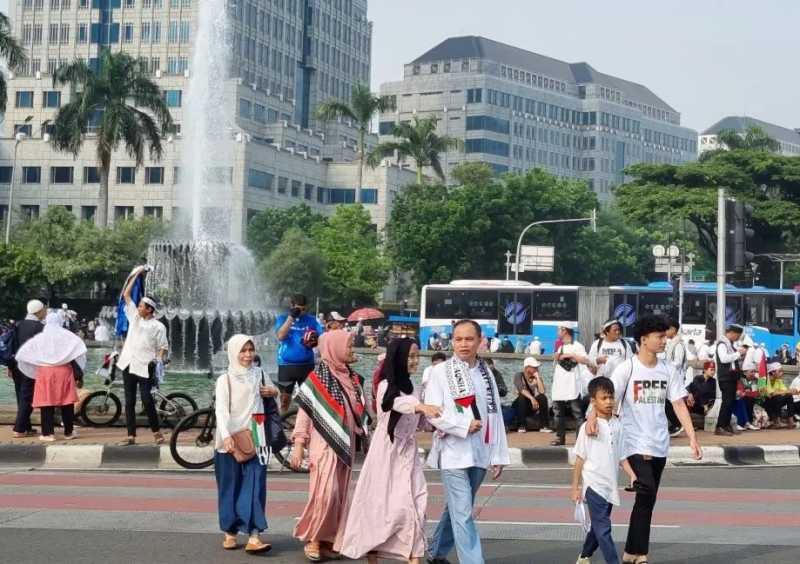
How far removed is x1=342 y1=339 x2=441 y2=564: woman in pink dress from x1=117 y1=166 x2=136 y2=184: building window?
88828mm

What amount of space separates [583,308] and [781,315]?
7880 millimetres

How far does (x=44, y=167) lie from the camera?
9356cm

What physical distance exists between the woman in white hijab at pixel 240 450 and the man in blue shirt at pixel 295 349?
575cm

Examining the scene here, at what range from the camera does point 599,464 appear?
8.19m

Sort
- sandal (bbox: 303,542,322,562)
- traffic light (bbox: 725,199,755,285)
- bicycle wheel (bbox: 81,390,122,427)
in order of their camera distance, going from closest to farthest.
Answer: sandal (bbox: 303,542,322,562)
bicycle wheel (bbox: 81,390,122,427)
traffic light (bbox: 725,199,755,285)

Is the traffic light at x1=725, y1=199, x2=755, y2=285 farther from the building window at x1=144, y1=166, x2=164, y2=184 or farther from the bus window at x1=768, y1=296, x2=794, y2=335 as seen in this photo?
the building window at x1=144, y1=166, x2=164, y2=184

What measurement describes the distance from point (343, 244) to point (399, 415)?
69.7 metres

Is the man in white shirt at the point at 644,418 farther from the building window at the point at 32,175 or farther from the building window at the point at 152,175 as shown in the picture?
the building window at the point at 32,175

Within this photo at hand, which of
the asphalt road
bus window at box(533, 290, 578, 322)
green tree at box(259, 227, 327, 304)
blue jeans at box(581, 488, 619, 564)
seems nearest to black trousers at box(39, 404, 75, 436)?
the asphalt road

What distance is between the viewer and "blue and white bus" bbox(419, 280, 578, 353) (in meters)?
53.9

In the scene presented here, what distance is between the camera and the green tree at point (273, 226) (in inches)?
3275

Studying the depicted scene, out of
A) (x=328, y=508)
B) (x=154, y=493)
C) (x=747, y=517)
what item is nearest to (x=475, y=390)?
(x=328, y=508)

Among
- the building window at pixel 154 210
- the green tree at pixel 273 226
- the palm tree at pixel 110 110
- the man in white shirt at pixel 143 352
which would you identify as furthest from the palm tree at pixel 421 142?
the man in white shirt at pixel 143 352

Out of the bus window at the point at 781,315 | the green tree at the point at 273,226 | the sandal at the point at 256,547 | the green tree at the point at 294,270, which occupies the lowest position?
the sandal at the point at 256,547
